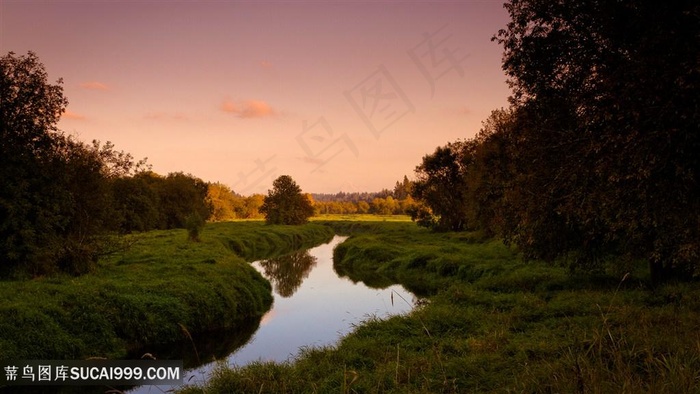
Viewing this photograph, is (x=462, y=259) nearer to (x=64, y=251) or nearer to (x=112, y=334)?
(x=112, y=334)

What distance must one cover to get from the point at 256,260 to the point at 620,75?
40630mm

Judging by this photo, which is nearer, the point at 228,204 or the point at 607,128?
the point at 607,128

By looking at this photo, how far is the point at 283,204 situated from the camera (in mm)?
86250

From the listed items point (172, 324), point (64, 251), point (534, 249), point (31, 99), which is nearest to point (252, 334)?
point (172, 324)

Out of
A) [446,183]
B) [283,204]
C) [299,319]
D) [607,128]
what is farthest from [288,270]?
[283,204]

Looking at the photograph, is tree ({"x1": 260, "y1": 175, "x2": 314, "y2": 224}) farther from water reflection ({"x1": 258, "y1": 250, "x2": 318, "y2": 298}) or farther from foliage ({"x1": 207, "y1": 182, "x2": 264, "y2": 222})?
water reflection ({"x1": 258, "y1": 250, "x2": 318, "y2": 298})

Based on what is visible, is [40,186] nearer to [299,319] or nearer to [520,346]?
[299,319]

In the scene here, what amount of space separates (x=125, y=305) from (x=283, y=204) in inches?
2751

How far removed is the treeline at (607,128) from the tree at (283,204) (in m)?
70.8

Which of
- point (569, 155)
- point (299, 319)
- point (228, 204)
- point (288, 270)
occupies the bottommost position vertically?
point (299, 319)

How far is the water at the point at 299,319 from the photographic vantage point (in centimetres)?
1568

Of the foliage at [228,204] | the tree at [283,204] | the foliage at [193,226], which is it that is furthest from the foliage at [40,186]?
the foliage at [228,204]

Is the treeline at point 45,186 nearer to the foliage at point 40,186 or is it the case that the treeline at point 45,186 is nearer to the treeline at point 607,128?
the foliage at point 40,186

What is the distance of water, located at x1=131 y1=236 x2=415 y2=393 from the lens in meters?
15.7
